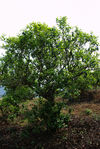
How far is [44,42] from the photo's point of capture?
8344mm

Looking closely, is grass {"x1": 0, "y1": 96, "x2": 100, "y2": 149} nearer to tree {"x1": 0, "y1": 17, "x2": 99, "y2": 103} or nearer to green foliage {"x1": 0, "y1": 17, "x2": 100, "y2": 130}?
green foliage {"x1": 0, "y1": 17, "x2": 100, "y2": 130}

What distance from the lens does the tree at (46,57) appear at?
26.6 feet

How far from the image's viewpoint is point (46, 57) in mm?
8562

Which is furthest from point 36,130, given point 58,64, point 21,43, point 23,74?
point 21,43

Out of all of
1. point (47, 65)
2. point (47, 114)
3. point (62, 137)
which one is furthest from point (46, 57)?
point (62, 137)

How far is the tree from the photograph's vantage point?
8.12 metres

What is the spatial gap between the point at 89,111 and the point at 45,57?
6622 millimetres

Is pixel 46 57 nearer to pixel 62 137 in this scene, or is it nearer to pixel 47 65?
pixel 47 65

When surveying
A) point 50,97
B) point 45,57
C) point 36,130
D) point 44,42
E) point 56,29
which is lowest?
point 36,130

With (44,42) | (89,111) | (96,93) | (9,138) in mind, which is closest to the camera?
(44,42)

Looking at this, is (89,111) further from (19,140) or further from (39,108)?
(19,140)

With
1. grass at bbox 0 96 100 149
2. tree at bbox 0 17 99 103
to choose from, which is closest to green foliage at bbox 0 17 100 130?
tree at bbox 0 17 99 103

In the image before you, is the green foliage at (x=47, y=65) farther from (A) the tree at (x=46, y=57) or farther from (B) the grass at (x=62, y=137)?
(B) the grass at (x=62, y=137)

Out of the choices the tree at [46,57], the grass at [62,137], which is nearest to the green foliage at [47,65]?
the tree at [46,57]
